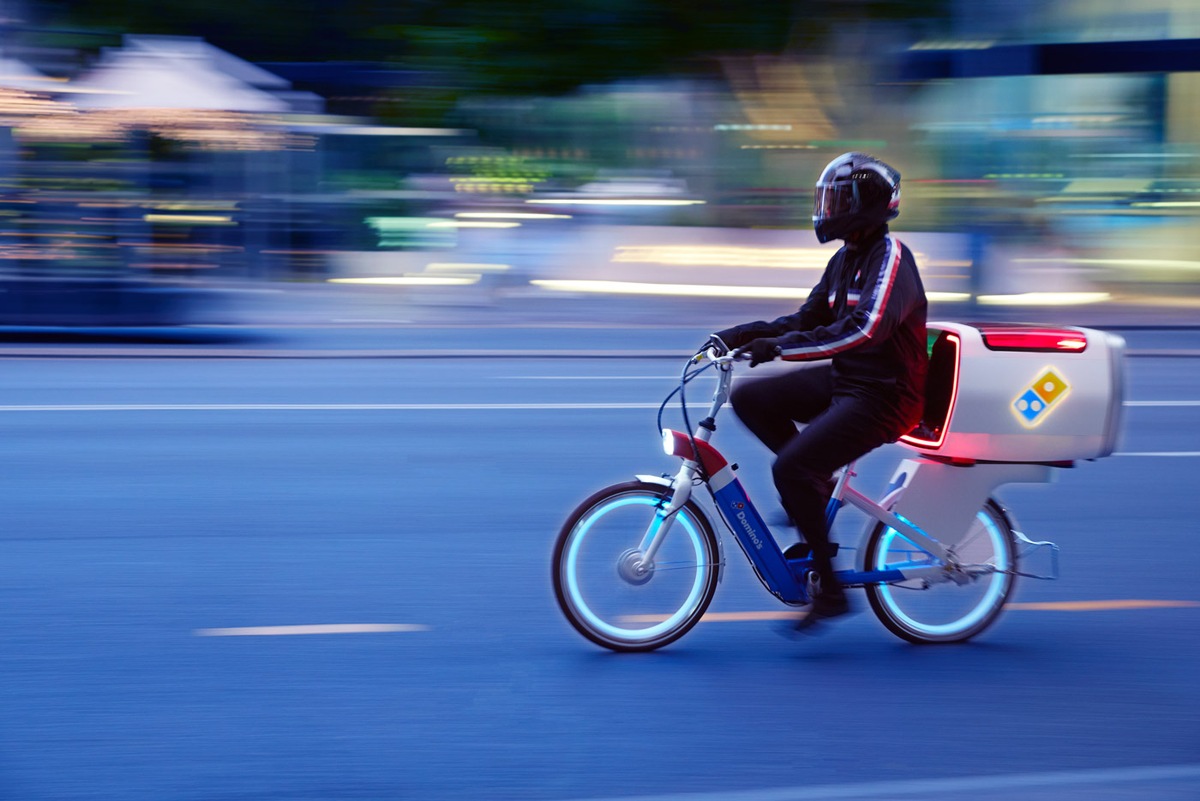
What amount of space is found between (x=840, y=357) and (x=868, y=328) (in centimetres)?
25

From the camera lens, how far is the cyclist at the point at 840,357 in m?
4.59

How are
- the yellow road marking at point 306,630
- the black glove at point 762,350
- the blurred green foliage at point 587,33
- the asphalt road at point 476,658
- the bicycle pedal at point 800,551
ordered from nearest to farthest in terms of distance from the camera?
the asphalt road at point 476,658 < the black glove at point 762,350 < the bicycle pedal at point 800,551 < the yellow road marking at point 306,630 < the blurred green foliage at point 587,33

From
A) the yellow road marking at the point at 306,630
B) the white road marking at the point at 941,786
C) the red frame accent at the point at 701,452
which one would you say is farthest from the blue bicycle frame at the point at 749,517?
the white road marking at the point at 941,786

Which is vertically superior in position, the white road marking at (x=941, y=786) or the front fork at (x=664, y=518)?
the front fork at (x=664, y=518)

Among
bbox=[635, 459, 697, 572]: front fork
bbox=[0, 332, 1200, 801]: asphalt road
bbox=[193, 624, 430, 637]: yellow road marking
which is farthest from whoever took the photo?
bbox=[193, 624, 430, 637]: yellow road marking

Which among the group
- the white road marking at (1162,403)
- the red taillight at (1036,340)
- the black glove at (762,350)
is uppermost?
the red taillight at (1036,340)

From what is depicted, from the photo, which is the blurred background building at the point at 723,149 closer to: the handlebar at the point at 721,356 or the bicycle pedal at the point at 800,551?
the bicycle pedal at the point at 800,551

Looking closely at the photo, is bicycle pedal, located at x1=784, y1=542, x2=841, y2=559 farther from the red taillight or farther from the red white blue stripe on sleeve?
the red taillight

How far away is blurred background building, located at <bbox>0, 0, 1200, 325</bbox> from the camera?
67.2 feet

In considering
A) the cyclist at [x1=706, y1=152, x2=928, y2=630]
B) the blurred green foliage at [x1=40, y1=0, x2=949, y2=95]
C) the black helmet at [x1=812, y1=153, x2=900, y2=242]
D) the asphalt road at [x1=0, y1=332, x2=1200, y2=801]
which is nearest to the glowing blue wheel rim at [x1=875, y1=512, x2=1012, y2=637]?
the asphalt road at [x1=0, y1=332, x2=1200, y2=801]

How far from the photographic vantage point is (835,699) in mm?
4488

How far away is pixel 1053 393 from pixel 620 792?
201 centimetres

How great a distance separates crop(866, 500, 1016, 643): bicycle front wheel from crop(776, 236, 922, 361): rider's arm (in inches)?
30.6

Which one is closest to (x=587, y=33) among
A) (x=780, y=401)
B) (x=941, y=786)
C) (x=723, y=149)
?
(x=723, y=149)
